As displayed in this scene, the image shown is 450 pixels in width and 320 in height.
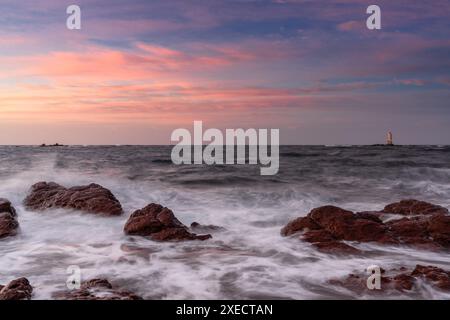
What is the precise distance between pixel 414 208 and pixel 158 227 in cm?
768

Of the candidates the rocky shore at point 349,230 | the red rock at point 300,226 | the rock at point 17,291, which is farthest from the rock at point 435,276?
the rock at point 17,291

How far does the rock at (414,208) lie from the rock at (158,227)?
6110 mm

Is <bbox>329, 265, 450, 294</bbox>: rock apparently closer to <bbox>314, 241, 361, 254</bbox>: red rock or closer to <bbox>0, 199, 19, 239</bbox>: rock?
<bbox>314, 241, 361, 254</bbox>: red rock

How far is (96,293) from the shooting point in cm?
585

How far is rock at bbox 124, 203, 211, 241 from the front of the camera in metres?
9.61

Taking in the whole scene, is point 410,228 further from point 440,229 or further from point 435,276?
point 435,276

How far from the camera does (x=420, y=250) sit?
8.88 meters

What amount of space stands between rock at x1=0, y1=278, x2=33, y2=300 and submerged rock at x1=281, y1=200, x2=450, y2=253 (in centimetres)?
579

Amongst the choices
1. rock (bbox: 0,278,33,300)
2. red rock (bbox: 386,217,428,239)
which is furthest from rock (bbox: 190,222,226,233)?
rock (bbox: 0,278,33,300)

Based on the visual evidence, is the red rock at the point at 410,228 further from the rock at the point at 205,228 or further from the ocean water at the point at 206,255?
the rock at the point at 205,228

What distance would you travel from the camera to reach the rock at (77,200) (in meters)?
12.6

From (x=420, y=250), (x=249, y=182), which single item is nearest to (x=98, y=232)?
(x=420, y=250)

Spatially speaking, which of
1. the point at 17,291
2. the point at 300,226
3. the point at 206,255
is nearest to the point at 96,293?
the point at 17,291
